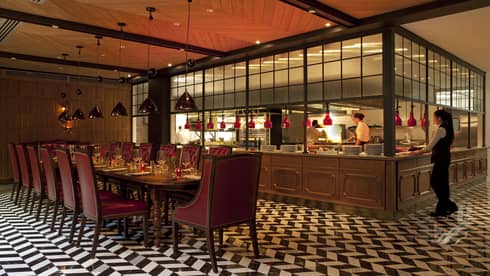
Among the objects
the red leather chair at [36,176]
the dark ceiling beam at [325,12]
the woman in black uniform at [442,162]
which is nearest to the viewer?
the dark ceiling beam at [325,12]

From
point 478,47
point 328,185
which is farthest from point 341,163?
point 478,47

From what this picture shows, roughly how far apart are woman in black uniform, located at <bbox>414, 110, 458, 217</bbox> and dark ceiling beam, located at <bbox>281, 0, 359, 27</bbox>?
206cm

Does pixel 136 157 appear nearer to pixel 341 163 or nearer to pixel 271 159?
pixel 271 159

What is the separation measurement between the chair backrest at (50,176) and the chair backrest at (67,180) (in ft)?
1.16

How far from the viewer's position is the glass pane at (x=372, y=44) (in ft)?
19.2

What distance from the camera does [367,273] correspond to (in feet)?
11.1

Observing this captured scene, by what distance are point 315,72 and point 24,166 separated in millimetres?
5247

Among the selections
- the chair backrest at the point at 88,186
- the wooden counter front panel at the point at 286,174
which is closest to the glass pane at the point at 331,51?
the wooden counter front panel at the point at 286,174

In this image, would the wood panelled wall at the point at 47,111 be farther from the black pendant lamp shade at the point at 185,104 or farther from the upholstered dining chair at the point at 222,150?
the black pendant lamp shade at the point at 185,104

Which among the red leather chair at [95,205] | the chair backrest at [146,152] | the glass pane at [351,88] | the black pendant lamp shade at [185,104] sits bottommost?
→ the red leather chair at [95,205]

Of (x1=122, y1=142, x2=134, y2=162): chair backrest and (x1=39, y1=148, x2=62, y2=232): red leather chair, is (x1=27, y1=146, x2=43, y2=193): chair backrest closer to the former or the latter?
(x1=39, y1=148, x2=62, y2=232): red leather chair

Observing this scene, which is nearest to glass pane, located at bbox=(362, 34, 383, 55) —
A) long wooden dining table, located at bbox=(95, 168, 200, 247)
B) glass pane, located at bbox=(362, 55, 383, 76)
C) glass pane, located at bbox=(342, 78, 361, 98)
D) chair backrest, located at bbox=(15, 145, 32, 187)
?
glass pane, located at bbox=(362, 55, 383, 76)

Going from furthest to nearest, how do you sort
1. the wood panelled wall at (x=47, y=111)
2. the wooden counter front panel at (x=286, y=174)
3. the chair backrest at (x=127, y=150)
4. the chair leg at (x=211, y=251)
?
the wood panelled wall at (x=47, y=111) < the chair backrest at (x=127, y=150) < the wooden counter front panel at (x=286, y=174) < the chair leg at (x=211, y=251)

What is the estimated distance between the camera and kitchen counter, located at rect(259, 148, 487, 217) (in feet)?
18.1
